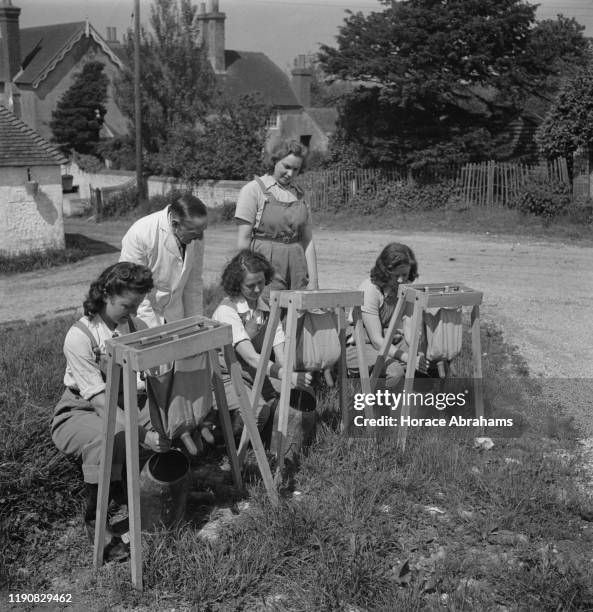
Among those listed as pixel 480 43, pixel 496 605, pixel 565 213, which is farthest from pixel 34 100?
pixel 496 605

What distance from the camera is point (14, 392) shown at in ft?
17.3

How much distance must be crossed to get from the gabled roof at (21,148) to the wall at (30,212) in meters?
0.18

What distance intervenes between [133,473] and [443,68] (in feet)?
63.7

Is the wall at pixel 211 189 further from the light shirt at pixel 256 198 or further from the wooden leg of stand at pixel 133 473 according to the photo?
the wooden leg of stand at pixel 133 473

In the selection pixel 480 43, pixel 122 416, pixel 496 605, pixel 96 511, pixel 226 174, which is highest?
pixel 480 43

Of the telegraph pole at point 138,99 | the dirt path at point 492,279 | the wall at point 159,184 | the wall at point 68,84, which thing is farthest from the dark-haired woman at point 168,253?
the wall at point 68,84

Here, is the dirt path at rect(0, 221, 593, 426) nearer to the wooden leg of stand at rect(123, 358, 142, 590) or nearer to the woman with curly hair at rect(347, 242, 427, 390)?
the woman with curly hair at rect(347, 242, 427, 390)

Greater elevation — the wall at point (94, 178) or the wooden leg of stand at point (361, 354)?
the wall at point (94, 178)

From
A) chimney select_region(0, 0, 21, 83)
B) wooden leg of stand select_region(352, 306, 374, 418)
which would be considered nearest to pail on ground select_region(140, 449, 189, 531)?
wooden leg of stand select_region(352, 306, 374, 418)

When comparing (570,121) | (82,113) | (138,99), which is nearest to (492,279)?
(570,121)

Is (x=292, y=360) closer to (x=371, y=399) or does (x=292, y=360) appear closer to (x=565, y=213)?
(x=371, y=399)

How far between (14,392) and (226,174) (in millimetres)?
22003

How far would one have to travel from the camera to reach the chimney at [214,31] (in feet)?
145

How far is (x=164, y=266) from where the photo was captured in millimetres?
5281
